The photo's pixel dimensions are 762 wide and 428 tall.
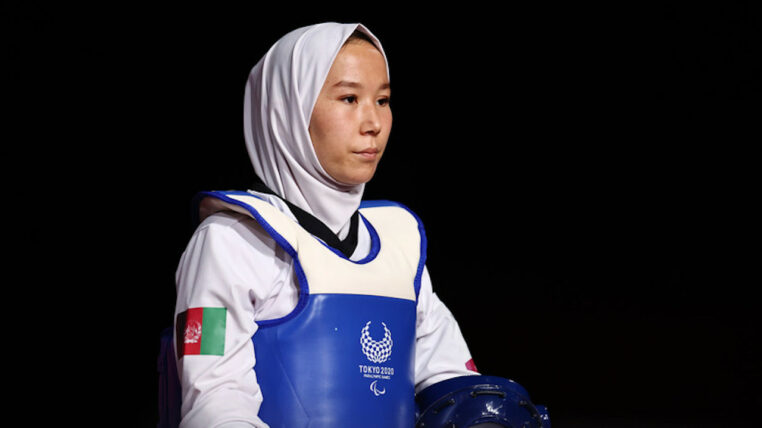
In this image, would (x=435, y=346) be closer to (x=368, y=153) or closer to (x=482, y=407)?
(x=482, y=407)

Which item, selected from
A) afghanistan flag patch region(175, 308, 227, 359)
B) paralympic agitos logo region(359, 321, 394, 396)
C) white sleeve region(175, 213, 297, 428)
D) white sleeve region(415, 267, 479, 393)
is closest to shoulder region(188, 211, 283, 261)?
white sleeve region(175, 213, 297, 428)

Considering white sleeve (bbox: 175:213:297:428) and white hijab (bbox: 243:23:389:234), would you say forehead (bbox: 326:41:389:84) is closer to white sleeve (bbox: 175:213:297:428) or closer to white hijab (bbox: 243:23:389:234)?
white hijab (bbox: 243:23:389:234)

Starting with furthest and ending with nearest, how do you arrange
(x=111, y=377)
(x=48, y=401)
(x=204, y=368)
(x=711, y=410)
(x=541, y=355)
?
(x=541, y=355), (x=711, y=410), (x=111, y=377), (x=48, y=401), (x=204, y=368)

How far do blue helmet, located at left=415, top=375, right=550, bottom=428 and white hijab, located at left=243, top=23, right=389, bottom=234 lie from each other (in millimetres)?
371

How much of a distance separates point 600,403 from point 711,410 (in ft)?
1.12

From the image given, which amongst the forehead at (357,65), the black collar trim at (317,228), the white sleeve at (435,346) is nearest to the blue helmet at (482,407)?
the white sleeve at (435,346)

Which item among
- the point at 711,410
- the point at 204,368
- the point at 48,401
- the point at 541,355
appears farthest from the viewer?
the point at 541,355

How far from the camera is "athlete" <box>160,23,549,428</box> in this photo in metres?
1.51

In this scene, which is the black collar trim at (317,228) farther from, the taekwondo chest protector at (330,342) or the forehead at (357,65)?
the forehead at (357,65)

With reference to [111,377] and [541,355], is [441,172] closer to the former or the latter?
[541,355]

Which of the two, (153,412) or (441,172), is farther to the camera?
(441,172)

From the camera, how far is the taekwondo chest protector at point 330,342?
154cm

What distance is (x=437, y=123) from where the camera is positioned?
3.22 meters

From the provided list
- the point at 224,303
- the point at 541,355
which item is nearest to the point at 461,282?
the point at 541,355
